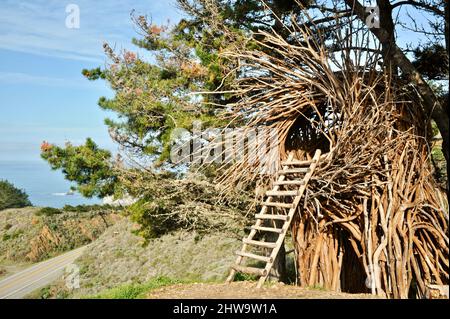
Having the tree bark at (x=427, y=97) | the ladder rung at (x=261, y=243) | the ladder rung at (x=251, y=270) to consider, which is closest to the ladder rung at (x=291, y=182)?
the ladder rung at (x=261, y=243)

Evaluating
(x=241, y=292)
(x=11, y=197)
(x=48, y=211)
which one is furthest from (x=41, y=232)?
(x=241, y=292)

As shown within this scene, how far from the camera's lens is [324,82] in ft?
20.8

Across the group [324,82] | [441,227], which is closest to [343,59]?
[324,82]

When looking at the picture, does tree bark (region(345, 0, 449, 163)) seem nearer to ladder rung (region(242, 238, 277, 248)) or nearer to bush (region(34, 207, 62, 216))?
ladder rung (region(242, 238, 277, 248))

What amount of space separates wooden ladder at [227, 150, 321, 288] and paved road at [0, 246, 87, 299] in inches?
392

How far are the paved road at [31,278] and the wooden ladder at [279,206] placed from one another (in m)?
9.97

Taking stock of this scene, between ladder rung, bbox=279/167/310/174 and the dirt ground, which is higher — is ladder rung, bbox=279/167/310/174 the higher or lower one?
the higher one

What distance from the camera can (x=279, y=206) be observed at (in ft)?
19.5

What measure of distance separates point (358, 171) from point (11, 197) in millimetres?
16709

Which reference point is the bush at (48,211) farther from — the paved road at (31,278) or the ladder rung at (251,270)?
the ladder rung at (251,270)

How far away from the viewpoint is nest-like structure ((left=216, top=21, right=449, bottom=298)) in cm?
577

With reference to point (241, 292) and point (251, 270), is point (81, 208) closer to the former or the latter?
point (251, 270)

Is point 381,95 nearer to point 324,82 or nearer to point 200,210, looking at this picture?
point 324,82

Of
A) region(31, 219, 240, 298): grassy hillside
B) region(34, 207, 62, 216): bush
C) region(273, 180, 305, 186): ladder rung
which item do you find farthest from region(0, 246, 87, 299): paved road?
region(273, 180, 305, 186): ladder rung
